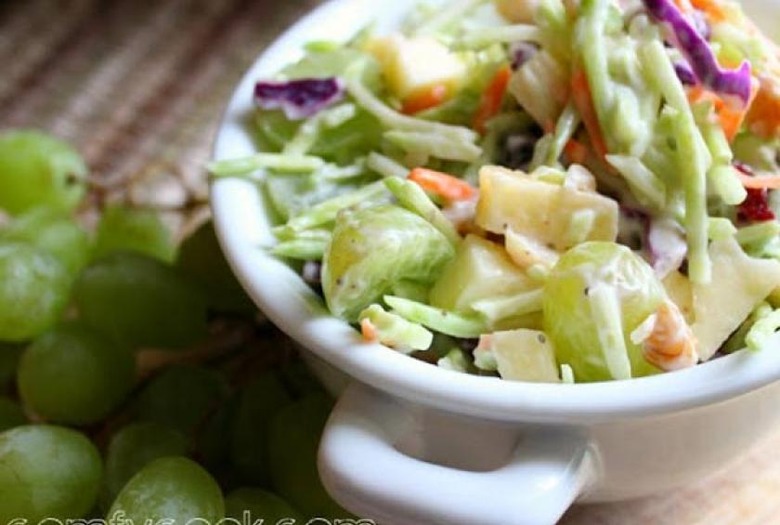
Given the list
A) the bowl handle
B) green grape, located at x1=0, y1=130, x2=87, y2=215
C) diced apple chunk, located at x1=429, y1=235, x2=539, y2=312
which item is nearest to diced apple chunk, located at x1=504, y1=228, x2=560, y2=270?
diced apple chunk, located at x1=429, y1=235, x2=539, y2=312

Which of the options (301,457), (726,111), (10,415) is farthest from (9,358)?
(726,111)

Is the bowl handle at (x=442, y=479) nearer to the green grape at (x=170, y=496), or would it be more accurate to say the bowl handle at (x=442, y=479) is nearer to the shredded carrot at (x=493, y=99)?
the green grape at (x=170, y=496)

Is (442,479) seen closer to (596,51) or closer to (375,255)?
(375,255)

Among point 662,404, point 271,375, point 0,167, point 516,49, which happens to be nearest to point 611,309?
point 662,404

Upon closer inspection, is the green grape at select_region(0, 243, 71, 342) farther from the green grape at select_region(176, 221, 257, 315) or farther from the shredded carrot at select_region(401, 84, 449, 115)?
the shredded carrot at select_region(401, 84, 449, 115)

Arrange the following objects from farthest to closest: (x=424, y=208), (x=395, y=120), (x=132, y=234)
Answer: (x=132, y=234), (x=395, y=120), (x=424, y=208)

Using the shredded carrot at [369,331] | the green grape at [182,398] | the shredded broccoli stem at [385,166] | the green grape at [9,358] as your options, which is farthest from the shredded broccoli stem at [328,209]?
the green grape at [9,358]
